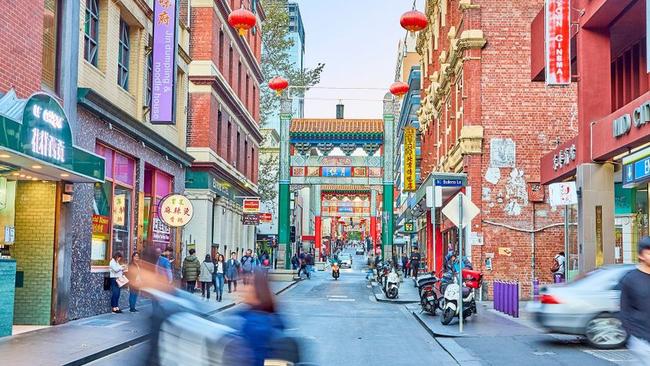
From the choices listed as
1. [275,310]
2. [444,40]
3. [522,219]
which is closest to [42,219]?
[275,310]

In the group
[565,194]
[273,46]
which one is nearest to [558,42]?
[565,194]

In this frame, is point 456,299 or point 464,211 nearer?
point 464,211

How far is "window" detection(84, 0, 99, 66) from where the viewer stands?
67.1ft

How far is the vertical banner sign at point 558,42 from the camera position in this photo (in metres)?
20.8

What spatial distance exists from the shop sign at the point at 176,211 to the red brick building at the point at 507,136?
10945 mm

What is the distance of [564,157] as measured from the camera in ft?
72.4

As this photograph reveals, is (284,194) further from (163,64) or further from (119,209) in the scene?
(119,209)

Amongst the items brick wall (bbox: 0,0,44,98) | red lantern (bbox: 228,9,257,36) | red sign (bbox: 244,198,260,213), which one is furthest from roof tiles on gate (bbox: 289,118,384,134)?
brick wall (bbox: 0,0,44,98)

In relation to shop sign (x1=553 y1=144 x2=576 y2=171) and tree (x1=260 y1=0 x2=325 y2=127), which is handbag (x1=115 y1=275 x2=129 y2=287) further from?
tree (x1=260 y1=0 x2=325 y2=127)

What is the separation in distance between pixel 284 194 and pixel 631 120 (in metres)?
37.8

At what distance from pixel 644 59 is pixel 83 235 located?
1460 cm

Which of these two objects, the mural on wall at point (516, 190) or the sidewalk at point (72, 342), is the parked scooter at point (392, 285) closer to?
the mural on wall at point (516, 190)

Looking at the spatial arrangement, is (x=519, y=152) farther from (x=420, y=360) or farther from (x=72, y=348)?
(x=72, y=348)

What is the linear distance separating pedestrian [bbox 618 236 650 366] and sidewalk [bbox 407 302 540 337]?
9875mm
